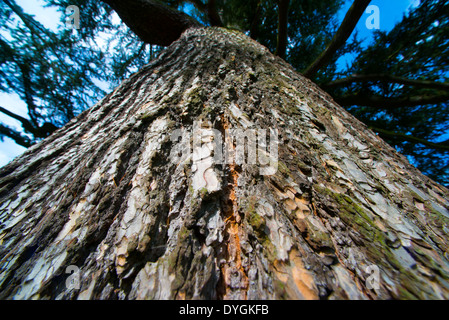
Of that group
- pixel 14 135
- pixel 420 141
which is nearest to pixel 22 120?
pixel 14 135

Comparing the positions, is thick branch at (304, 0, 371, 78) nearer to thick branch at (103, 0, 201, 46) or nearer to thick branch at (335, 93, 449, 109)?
thick branch at (335, 93, 449, 109)

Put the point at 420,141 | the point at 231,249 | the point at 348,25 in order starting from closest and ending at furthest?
the point at 231,249 < the point at 348,25 < the point at 420,141

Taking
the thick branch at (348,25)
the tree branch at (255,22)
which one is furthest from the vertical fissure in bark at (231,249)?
the tree branch at (255,22)

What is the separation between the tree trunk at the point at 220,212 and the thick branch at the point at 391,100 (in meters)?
2.30

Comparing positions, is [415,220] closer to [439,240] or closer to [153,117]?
[439,240]

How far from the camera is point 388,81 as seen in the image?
7.64 feet

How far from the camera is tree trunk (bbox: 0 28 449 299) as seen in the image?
0.37 meters

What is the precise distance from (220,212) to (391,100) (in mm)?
3253

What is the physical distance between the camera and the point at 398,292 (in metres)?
0.33

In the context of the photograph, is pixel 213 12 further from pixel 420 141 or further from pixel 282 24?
pixel 420 141

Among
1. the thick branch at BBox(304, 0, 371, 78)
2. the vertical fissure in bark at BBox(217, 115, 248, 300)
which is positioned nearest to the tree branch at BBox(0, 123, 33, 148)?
the vertical fissure in bark at BBox(217, 115, 248, 300)

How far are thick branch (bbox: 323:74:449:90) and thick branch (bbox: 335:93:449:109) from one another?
6.2 inches
